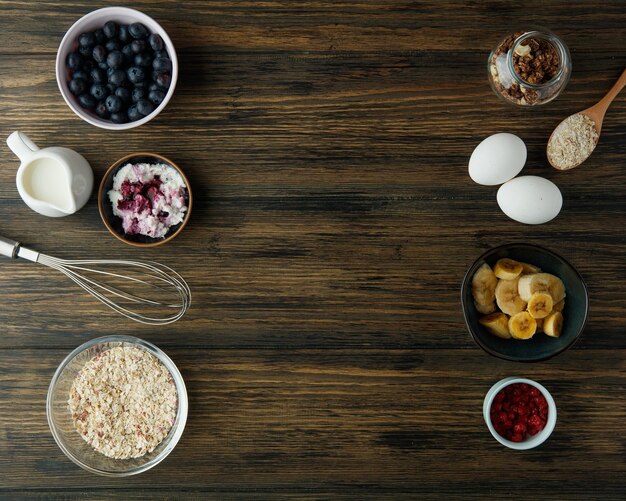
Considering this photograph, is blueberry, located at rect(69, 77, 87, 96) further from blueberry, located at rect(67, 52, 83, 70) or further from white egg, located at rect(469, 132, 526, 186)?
white egg, located at rect(469, 132, 526, 186)

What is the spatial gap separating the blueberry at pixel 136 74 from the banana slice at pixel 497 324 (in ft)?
2.47

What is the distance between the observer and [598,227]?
1.17 meters

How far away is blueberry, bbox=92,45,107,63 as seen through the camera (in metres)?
1.07

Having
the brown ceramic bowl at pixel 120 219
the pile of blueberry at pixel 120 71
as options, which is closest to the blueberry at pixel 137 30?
the pile of blueberry at pixel 120 71

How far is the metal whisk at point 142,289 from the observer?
116 centimetres

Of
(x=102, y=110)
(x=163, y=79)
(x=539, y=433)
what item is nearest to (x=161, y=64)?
(x=163, y=79)

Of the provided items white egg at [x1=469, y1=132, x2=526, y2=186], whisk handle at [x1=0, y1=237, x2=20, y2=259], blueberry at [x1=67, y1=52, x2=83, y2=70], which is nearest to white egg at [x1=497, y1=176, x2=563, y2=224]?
white egg at [x1=469, y1=132, x2=526, y2=186]

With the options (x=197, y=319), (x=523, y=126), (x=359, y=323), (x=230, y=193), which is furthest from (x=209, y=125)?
(x=523, y=126)

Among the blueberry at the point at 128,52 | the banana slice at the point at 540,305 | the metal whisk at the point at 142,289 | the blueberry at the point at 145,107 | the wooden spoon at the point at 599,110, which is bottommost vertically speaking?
the metal whisk at the point at 142,289

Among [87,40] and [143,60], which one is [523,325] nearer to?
[143,60]

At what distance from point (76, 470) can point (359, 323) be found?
62 cm

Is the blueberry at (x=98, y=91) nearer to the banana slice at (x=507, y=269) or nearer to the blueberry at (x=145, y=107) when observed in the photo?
the blueberry at (x=145, y=107)

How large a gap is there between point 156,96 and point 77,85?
14 centimetres

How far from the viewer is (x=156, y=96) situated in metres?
1.08
